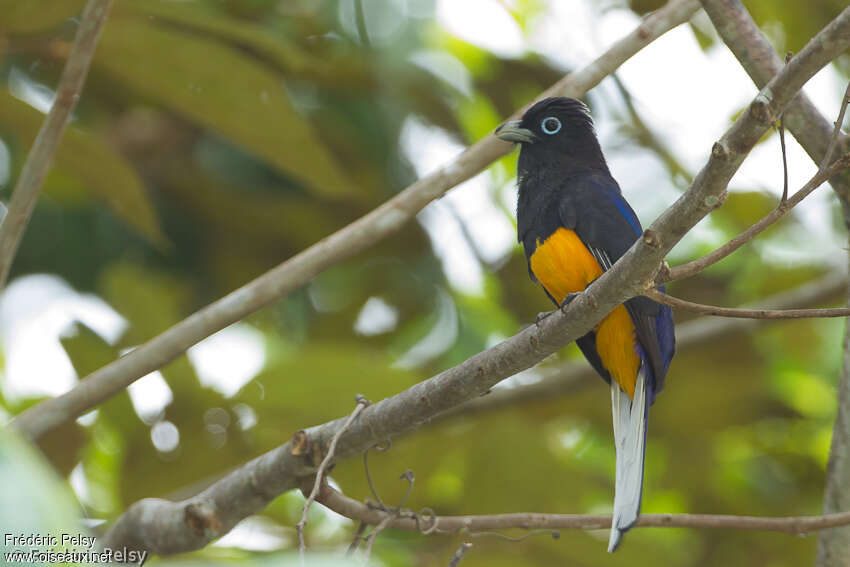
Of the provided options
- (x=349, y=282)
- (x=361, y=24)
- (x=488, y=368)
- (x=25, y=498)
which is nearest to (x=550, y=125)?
(x=361, y=24)

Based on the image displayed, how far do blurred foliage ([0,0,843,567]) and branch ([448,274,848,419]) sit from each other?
9 cm

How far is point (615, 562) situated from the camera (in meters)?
3.88

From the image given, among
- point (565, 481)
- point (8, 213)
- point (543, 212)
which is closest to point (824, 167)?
point (543, 212)

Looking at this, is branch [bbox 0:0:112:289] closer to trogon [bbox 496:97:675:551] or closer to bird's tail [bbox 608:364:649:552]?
trogon [bbox 496:97:675:551]

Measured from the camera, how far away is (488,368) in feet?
6.63

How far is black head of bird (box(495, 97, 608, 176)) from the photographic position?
11.8ft

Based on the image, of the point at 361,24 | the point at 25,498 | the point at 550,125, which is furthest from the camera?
the point at 361,24

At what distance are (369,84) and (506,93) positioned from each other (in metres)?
0.77

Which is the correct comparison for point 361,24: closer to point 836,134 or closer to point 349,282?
point 349,282

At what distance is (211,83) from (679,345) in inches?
93.3

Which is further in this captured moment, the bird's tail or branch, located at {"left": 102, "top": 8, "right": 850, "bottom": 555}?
the bird's tail

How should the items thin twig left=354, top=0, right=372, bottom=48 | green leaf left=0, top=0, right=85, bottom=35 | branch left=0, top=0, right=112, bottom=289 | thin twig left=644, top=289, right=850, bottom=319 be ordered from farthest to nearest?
1. thin twig left=354, top=0, right=372, bottom=48
2. green leaf left=0, top=0, right=85, bottom=35
3. branch left=0, top=0, right=112, bottom=289
4. thin twig left=644, top=289, right=850, bottom=319

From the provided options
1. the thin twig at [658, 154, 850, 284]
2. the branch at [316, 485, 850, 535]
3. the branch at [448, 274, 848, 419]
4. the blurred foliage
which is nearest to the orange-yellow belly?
the blurred foliage

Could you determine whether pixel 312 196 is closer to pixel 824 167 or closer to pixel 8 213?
pixel 8 213
